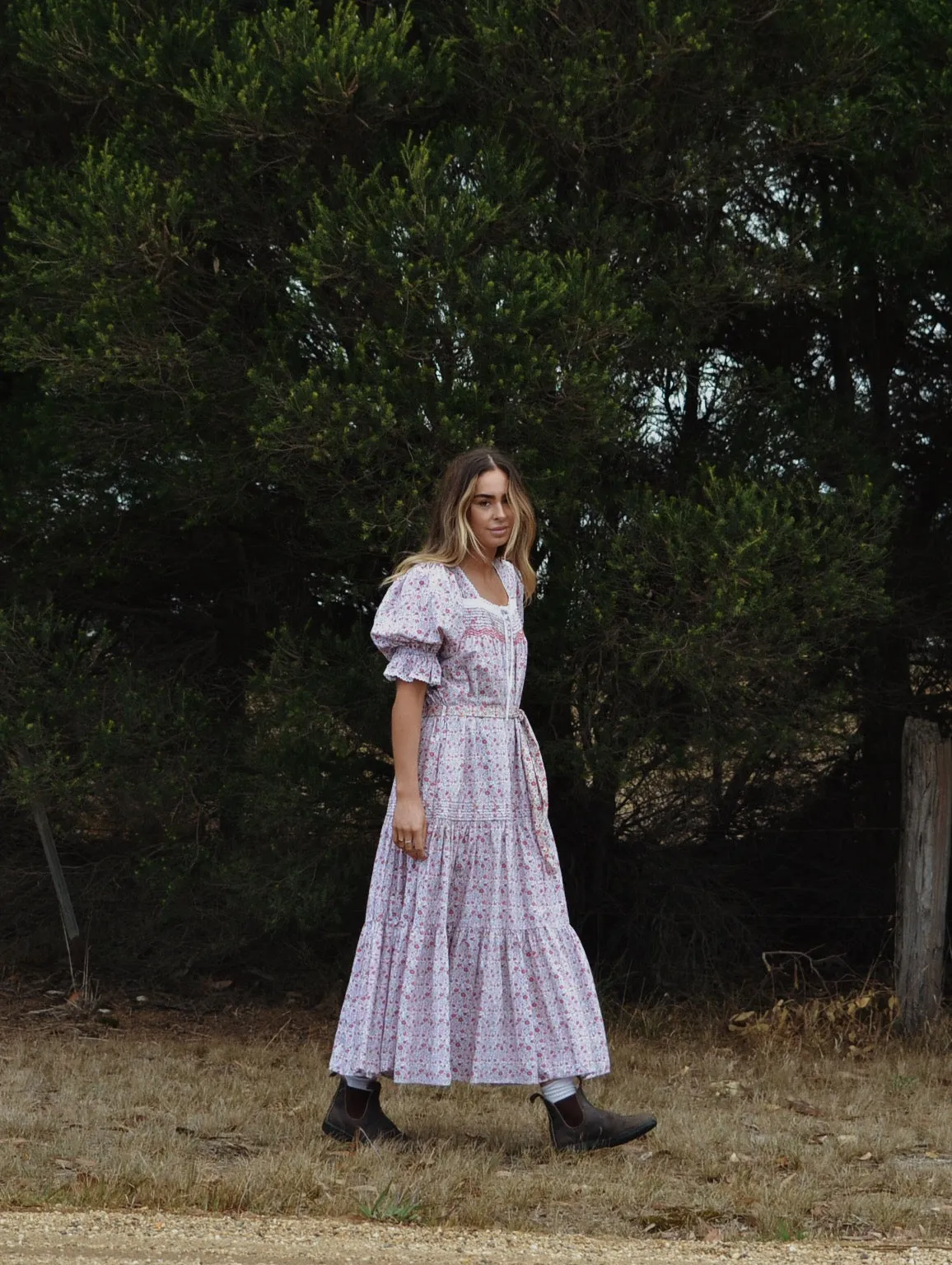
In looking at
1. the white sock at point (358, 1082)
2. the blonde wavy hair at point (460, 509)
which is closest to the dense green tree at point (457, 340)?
the blonde wavy hair at point (460, 509)

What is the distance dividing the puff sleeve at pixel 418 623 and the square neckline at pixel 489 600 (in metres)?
0.07

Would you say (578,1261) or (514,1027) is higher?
(514,1027)

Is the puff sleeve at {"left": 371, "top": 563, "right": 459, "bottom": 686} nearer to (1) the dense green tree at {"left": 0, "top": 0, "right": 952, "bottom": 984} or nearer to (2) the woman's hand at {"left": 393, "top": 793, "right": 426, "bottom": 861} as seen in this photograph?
(2) the woman's hand at {"left": 393, "top": 793, "right": 426, "bottom": 861}

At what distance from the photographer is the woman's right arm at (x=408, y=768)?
466 cm

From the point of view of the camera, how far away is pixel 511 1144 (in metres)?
4.96

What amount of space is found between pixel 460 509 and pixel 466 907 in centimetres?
117

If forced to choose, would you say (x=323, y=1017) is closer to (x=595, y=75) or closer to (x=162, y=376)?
(x=162, y=376)

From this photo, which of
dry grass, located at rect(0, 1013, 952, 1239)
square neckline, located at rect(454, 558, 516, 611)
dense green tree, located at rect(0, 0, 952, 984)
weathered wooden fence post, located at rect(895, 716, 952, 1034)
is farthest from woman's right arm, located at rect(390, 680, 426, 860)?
weathered wooden fence post, located at rect(895, 716, 952, 1034)

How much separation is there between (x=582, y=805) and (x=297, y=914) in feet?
5.43

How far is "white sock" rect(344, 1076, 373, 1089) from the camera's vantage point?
4840 millimetres

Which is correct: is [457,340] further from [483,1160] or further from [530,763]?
[483,1160]

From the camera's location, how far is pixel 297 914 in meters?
7.29

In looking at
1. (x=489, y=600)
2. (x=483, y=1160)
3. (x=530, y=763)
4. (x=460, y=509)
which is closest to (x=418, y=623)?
(x=489, y=600)

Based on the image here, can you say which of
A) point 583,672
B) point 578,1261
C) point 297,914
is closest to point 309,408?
point 583,672
